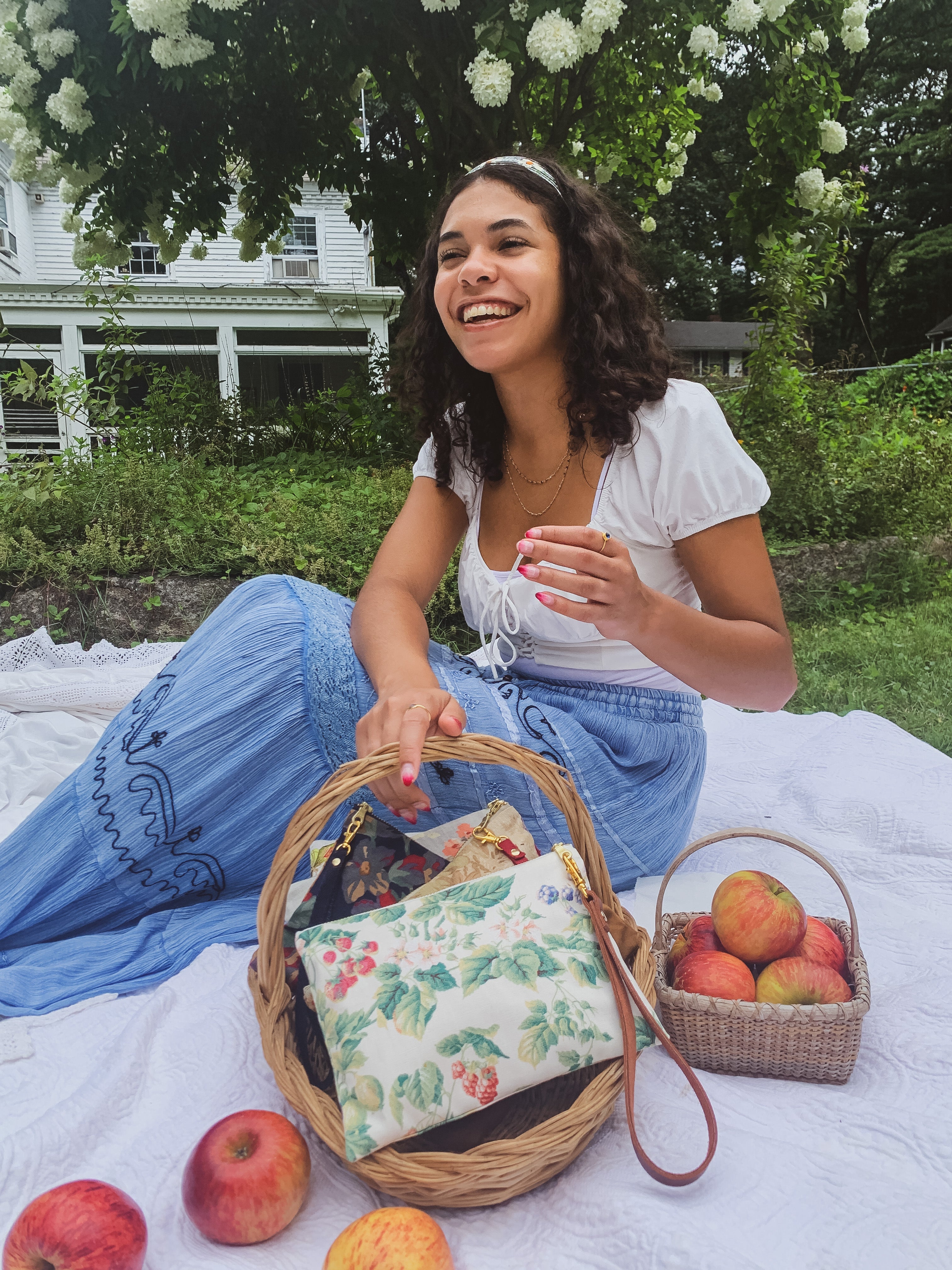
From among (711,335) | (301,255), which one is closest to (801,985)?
(301,255)

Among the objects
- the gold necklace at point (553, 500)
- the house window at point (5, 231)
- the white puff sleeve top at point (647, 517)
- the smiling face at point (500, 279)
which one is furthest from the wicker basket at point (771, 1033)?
the house window at point (5, 231)

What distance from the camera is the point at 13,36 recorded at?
177 inches

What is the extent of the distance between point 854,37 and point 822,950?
5.07 metres

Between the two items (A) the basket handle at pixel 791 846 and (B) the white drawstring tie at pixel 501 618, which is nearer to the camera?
(A) the basket handle at pixel 791 846

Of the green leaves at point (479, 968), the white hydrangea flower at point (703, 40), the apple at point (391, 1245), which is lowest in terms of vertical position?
the apple at point (391, 1245)

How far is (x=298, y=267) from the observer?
47.9 ft

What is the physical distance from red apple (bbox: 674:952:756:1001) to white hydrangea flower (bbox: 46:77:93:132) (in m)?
4.86

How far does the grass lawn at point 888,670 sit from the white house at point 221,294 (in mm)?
10373

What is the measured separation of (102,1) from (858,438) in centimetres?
470

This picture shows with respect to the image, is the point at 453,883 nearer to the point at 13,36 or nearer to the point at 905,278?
the point at 13,36

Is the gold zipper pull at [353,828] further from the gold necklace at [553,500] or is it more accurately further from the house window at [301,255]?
the house window at [301,255]

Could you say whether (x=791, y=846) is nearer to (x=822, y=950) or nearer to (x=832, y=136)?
(x=822, y=950)

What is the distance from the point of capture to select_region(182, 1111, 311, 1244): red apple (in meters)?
1.03

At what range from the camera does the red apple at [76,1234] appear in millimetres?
933
